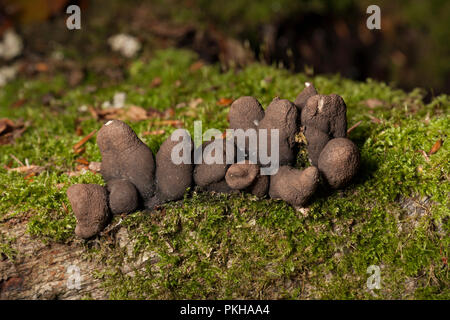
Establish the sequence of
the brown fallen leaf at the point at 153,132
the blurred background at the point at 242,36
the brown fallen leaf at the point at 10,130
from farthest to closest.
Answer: the blurred background at the point at 242,36, the brown fallen leaf at the point at 10,130, the brown fallen leaf at the point at 153,132

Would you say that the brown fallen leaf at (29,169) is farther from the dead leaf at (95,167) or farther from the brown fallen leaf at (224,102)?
the brown fallen leaf at (224,102)

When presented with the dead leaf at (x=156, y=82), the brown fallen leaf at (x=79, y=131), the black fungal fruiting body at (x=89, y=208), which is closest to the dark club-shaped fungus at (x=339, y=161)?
the black fungal fruiting body at (x=89, y=208)

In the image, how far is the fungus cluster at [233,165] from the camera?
2.17 metres

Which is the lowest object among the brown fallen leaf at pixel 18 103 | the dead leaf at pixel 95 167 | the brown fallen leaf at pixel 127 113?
the dead leaf at pixel 95 167

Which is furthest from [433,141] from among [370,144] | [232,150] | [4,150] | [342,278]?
[4,150]

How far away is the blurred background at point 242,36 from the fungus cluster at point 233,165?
5.25 feet

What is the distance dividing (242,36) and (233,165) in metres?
3.73

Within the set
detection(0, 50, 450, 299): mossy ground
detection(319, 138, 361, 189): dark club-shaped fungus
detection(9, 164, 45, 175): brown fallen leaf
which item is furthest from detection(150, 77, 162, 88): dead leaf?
detection(319, 138, 361, 189): dark club-shaped fungus

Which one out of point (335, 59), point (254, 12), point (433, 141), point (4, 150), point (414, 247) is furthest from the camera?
point (335, 59)

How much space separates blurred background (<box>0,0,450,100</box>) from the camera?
505cm

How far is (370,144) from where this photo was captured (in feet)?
8.98

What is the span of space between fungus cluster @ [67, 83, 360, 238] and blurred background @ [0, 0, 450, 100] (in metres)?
1.60

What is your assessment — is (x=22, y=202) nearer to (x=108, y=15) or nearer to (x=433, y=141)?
(x=433, y=141)
